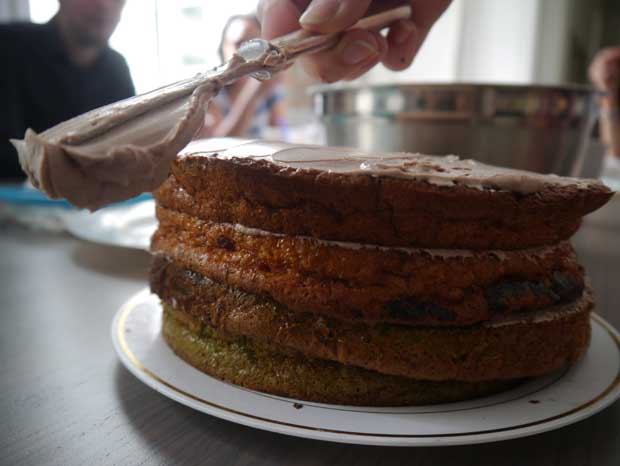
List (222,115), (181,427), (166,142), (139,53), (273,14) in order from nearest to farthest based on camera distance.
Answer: (166,142) → (181,427) → (273,14) → (139,53) → (222,115)

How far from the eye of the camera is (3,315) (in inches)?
38.0

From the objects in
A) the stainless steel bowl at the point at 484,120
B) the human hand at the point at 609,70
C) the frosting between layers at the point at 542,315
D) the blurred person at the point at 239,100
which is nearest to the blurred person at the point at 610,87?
the human hand at the point at 609,70

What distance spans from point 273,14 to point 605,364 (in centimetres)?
89

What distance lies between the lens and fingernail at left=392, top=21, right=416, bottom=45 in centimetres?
119

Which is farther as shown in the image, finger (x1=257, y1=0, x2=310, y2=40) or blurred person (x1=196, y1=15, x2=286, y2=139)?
blurred person (x1=196, y1=15, x2=286, y2=139)

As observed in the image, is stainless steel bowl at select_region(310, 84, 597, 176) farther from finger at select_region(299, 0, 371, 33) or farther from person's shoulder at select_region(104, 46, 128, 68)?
person's shoulder at select_region(104, 46, 128, 68)

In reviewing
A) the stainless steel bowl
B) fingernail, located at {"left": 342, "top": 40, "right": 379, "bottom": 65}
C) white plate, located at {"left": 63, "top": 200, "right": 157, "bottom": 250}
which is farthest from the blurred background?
fingernail, located at {"left": 342, "top": 40, "right": 379, "bottom": 65}

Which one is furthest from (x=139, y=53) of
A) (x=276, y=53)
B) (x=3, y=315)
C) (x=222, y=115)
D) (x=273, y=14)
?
(x=276, y=53)

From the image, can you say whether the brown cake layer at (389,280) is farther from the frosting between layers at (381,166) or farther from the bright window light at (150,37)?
the bright window light at (150,37)

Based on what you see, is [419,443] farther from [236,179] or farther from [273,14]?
[273,14]

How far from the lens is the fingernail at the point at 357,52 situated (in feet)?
3.46

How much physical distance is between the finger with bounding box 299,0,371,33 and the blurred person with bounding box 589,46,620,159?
3672 mm

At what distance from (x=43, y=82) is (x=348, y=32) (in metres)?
2.73

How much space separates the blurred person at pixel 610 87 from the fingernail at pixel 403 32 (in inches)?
132
